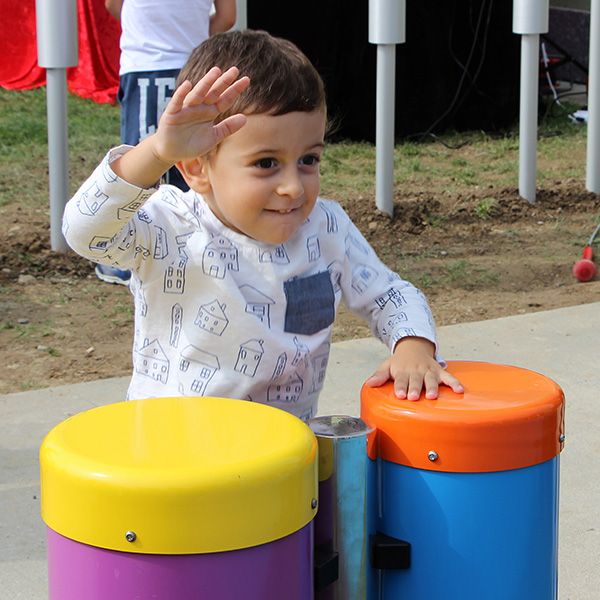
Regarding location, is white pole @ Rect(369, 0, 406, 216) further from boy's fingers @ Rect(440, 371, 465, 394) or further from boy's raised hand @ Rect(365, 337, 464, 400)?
boy's fingers @ Rect(440, 371, 465, 394)

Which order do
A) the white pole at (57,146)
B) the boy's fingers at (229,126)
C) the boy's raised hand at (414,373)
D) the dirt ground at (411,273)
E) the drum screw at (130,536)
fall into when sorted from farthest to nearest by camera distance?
the white pole at (57,146), the dirt ground at (411,273), the boy's raised hand at (414,373), the boy's fingers at (229,126), the drum screw at (130,536)

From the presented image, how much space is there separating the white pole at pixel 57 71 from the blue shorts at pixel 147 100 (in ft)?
2.00

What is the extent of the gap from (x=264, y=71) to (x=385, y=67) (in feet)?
13.4

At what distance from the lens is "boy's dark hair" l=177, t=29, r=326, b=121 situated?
6.52ft

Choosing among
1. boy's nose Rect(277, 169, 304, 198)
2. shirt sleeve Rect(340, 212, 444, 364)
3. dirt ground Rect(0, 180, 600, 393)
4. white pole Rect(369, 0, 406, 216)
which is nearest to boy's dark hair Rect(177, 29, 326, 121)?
boy's nose Rect(277, 169, 304, 198)

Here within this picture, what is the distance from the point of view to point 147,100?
15.1ft

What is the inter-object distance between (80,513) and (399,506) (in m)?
0.54

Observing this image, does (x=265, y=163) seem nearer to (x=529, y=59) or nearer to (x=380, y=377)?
(x=380, y=377)

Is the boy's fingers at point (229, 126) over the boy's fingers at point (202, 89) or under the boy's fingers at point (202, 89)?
under

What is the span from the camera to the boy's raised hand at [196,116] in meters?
1.73

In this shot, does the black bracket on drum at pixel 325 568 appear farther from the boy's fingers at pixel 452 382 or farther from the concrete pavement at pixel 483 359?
the concrete pavement at pixel 483 359

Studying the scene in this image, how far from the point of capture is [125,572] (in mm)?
1502

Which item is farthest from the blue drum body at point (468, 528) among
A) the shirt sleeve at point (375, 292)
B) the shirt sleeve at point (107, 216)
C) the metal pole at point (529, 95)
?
the metal pole at point (529, 95)

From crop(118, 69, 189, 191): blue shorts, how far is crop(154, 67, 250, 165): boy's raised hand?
2.79m
